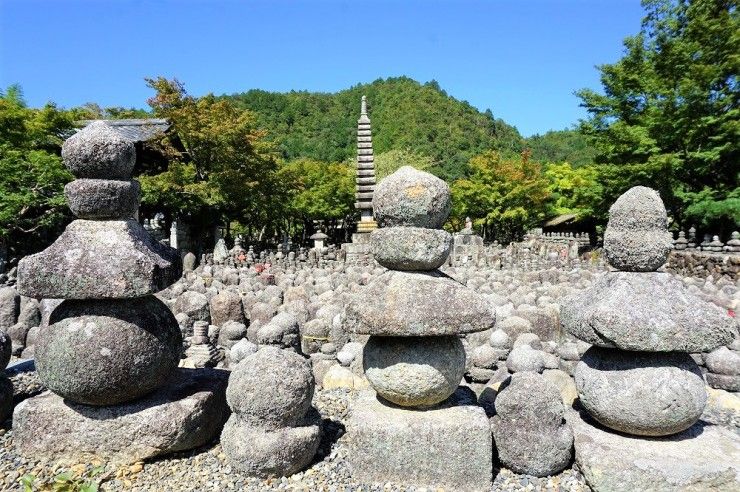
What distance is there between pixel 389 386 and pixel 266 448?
1.08 metres

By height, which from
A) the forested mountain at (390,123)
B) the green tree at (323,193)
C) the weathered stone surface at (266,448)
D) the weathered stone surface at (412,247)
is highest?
the forested mountain at (390,123)

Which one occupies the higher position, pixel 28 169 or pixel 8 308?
pixel 28 169

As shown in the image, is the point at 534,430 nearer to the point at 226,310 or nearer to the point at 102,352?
the point at 102,352

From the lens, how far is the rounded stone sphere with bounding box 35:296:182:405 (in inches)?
148

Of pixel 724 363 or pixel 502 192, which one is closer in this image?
pixel 724 363

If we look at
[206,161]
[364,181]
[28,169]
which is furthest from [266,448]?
[206,161]

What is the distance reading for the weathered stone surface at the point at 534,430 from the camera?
374cm

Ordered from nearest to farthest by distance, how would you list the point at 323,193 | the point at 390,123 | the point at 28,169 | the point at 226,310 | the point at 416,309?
the point at 416,309 < the point at 226,310 < the point at 28,169 < the point at 323,193 < the point at 390,123

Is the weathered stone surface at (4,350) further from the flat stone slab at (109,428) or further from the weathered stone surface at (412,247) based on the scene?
the weathered stone surface at (412,247)

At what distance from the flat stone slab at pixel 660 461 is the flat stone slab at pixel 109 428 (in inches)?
127

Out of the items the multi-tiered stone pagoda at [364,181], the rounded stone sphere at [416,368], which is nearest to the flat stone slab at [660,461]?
the rounded stone sphere at [416,368]

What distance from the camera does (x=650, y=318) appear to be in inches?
132

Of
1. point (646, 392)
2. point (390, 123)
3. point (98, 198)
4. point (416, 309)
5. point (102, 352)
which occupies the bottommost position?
point (646, 392)

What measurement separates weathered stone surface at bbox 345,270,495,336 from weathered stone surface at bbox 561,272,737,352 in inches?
30.1
